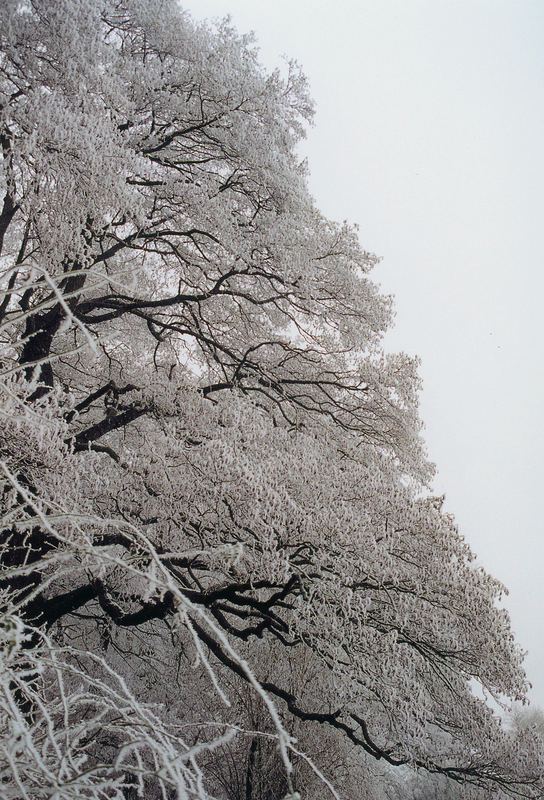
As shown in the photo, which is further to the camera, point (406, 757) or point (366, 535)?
point (406, 757)

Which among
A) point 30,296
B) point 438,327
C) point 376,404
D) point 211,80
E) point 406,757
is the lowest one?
point 406,757

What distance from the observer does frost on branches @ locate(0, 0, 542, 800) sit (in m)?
6.02

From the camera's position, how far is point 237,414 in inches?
257

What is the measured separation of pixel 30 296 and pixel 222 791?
6346 millimetres

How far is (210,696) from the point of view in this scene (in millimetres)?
9867

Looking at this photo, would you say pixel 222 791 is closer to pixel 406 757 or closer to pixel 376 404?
pixel 406 757

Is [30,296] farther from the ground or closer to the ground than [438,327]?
closer to the ground

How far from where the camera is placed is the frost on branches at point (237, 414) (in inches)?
237

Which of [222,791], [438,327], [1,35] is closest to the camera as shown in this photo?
[1,35]

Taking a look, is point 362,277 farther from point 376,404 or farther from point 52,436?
point 52,436

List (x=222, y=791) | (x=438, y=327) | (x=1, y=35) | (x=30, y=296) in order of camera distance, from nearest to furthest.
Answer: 1. (x=1, y=35)
2. (x=30, y=296)
3. (x=222, y=791)
4. (x=438, y=327)

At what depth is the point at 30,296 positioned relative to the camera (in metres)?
8.03

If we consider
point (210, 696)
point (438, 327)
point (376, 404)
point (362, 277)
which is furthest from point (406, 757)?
point (438, 327)

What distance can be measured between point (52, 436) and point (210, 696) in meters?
5.46
